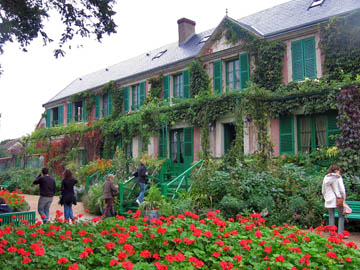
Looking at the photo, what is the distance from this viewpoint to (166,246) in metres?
3.63

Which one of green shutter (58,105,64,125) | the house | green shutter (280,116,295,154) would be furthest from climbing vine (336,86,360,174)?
green shutter (58,105,64,125)

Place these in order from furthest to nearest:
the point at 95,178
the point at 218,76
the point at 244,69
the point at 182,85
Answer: the point at 182,85 < the point at 218,76 < the point at 95,178 < the point at 244,69

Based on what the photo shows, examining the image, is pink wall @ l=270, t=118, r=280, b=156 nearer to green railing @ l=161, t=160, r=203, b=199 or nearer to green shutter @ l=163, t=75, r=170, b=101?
green railing @ l=161, t=160, r=203, b=199

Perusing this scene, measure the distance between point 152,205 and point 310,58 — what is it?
7.43 meters

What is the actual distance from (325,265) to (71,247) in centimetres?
250

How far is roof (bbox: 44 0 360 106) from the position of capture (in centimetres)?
1175

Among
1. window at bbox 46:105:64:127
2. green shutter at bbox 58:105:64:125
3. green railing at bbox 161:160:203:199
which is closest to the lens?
green railing at bbox 161:160:203:199

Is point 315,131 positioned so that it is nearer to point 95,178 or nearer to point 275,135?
point 275,135

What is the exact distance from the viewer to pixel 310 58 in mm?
11578

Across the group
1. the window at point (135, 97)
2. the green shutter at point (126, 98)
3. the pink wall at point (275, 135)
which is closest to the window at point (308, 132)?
the pink wall at point (275, 135)

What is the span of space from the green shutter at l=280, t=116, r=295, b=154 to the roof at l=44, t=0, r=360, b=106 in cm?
312

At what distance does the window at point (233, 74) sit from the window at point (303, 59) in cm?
232

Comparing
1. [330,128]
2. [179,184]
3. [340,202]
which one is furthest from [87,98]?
[340,202]

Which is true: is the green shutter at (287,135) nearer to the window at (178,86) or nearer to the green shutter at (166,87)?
the window at (178,86)
